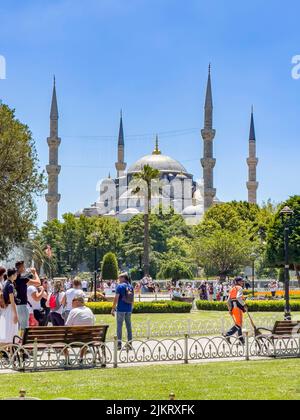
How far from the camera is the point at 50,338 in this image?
36.0 ft

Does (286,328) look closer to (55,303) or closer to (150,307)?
(55,303)

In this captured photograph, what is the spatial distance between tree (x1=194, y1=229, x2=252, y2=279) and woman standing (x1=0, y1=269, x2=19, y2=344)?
42.6 meters

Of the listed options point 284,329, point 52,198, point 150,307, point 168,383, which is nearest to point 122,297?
point 284,329

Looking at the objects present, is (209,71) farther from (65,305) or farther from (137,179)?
(65,305)

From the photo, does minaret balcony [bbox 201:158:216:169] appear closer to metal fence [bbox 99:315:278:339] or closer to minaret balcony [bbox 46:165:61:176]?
minaret balcony [bbox 46:165:61:176]

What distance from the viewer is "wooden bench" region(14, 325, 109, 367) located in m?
10.8

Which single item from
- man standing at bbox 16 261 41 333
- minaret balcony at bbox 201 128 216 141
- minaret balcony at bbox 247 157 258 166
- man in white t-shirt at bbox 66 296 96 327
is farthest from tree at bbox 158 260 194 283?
man in white t-shirt at bbox 66 296 96 327

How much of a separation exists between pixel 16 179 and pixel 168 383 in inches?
806

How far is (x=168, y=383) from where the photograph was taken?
29.7 feet

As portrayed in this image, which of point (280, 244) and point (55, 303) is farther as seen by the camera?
point (280, 244)

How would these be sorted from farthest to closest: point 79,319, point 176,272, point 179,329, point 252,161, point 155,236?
1. point 252,161
2. point 155,236
3. point 176,272
4. point 179,329
5. point 79,319

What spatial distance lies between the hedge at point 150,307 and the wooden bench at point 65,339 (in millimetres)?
14827
